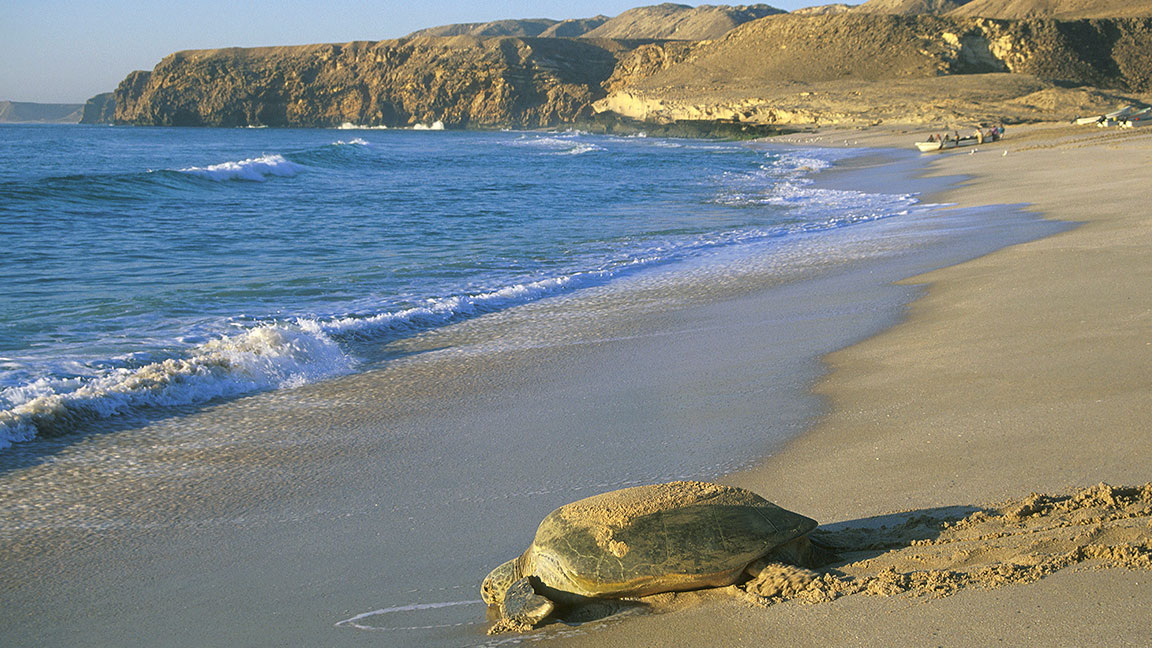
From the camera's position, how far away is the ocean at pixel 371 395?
3062 millimetres

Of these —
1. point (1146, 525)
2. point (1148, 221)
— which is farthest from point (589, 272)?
point (1146, 525)

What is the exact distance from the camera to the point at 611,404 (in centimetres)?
493

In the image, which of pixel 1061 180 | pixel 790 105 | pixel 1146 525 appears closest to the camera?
pixel 1146 525

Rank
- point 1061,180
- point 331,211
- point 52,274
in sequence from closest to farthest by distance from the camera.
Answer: point 52,274, point 1061,180, point 331,211

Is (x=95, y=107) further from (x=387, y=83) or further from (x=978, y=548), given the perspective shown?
(x=978, y=548)

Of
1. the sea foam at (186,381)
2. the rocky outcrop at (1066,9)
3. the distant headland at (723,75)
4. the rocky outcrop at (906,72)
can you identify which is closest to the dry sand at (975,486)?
the sea foam at (186,381)

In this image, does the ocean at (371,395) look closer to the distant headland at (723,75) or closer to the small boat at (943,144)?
the small boat at (943,144)

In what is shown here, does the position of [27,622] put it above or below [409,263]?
below

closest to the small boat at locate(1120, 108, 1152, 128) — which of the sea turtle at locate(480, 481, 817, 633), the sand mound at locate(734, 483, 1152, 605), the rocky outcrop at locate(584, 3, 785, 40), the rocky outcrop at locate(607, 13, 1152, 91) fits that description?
the rocky outcrop at locate(607, 13, 1152, 91)

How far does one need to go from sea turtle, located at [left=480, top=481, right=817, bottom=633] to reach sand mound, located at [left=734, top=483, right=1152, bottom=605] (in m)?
0.12

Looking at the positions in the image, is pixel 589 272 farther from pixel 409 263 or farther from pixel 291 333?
pixel 291 333

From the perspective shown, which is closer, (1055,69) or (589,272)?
(589,272)

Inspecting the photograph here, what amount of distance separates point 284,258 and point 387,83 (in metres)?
107

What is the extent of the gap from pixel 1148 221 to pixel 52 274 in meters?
12.7
